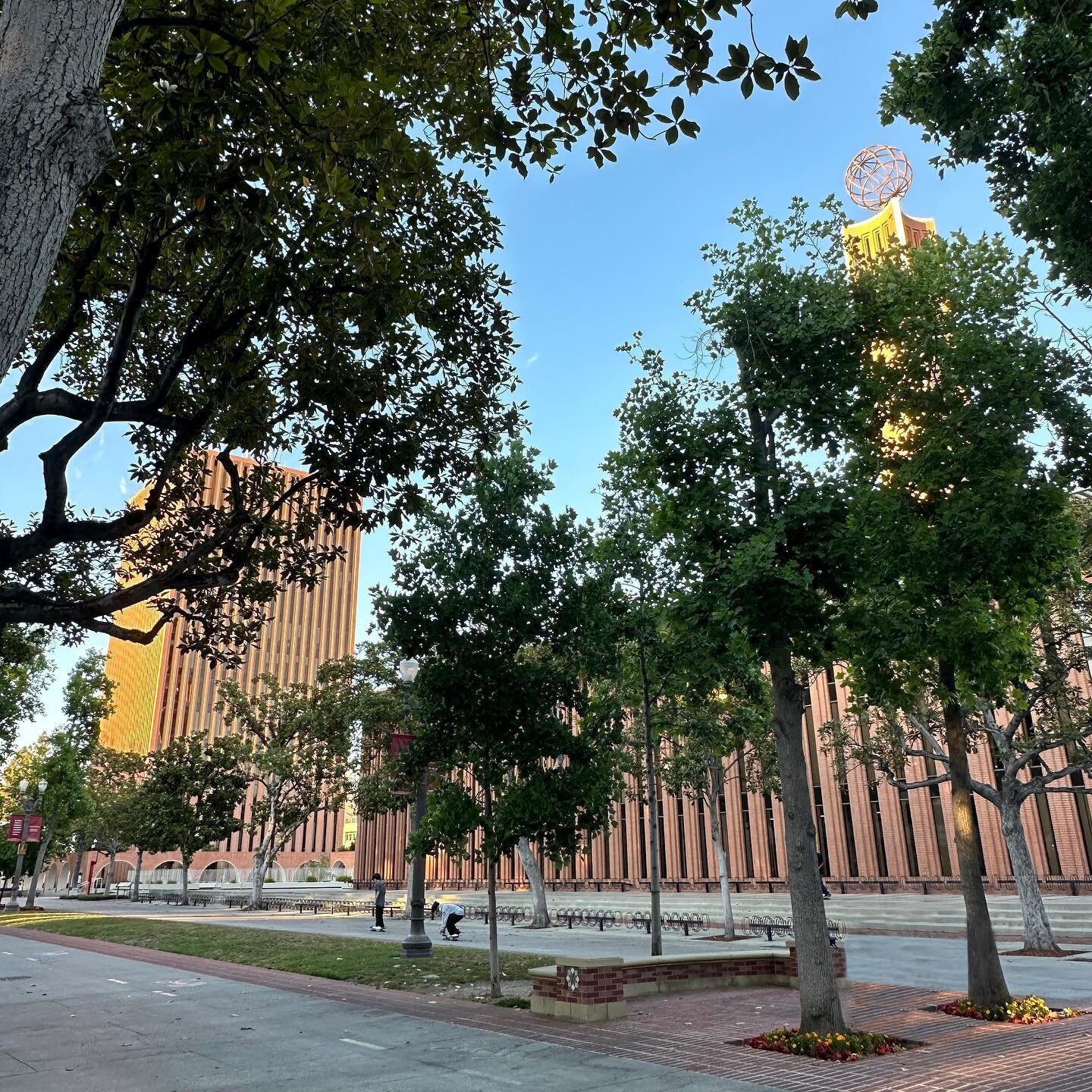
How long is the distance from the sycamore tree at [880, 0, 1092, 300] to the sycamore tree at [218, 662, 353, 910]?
115ft

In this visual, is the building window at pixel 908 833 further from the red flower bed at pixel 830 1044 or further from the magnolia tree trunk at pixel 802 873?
the red flower bed at pixel 830 1044

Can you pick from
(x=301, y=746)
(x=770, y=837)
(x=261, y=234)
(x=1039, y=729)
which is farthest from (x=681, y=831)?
(x=261, y=234)

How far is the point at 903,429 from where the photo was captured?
41.7ft

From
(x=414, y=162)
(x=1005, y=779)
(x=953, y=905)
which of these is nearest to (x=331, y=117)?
(x=414, y=162)

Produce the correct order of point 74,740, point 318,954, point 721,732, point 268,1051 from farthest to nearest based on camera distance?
Result: point 74,740 → point 721,732 → point 318,954 → point 268,1051

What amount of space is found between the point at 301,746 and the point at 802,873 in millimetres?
35411

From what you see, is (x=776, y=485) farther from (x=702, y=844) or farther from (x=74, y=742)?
(x=74, y=742)

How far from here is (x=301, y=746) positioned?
41.5 meters

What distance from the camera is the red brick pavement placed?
7902mm

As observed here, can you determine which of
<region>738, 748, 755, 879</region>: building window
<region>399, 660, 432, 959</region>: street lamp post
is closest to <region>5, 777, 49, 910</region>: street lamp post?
<region>399, 660, 432, 959</region>: street lamp post

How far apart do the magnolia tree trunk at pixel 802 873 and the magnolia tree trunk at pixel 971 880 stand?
8.16 ft

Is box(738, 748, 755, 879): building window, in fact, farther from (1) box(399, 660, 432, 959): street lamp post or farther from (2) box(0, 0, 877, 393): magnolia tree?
(2) box(0, 0, 877, 393): magnolia tree

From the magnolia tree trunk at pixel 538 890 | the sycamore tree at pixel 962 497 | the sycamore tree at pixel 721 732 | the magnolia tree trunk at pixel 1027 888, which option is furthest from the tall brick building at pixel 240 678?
the sycamore tree at pixel 962 497

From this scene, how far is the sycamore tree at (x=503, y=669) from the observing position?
555 inches
